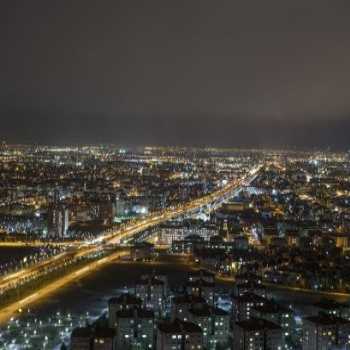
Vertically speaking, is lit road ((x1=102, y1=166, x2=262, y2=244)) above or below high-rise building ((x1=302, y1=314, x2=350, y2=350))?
above

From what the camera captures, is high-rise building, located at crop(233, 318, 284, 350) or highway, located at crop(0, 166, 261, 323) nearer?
high-rise building, located at crop(233, 318, 284, 350)

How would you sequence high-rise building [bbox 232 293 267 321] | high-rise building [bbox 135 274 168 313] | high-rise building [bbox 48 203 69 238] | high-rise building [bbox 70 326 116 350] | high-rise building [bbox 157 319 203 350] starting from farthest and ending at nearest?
high-rise building [bbox 48 203 69 238] → high-rise building [bbox 135 274 168 313] → high-rise building [bbox 232 293 267 321] → high-rise building [bbox 157 319 203 350] → high-rise building [bbox 70 326 116 350]

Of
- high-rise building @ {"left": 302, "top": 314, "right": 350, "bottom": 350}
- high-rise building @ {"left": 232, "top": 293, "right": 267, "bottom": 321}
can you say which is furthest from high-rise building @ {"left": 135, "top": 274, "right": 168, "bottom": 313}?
high-rise building @ {"left": 302, "top": 314, "right": 350, "bottom": 350}

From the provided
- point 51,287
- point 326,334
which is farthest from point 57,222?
point 326,334

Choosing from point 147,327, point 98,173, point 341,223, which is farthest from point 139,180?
point 147,327

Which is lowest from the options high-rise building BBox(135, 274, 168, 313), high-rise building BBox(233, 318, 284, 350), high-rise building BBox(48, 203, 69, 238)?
high-rise building BBox(233, 318, 284, 350)

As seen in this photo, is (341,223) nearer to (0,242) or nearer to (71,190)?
(0,242)

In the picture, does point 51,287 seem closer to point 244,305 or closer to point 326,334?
point 244,305

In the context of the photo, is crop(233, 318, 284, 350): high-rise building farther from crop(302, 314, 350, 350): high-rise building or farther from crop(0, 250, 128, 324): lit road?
crop(0, 250, 128, 324): lit road

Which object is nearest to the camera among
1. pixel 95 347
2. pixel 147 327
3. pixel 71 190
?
pixel 95 347

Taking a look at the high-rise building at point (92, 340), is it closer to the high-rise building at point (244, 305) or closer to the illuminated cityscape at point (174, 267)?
the illuminated cityscape at point (174, 267)

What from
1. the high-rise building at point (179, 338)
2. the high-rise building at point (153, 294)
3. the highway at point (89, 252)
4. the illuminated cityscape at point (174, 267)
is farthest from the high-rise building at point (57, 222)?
the high-rise building at point (179, 338)
